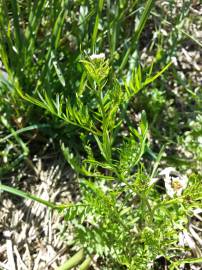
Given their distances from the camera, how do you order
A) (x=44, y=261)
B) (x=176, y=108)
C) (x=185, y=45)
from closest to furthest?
(x=44, y=261) → (x=176, y=108) → (x=185, y=45)

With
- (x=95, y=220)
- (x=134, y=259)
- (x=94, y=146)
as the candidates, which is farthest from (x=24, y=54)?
(x=134, y=259)

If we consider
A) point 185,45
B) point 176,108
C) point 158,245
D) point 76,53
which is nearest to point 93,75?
point 158,245

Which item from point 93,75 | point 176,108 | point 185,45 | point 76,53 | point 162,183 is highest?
point 93,75

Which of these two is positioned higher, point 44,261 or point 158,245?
point 158,245

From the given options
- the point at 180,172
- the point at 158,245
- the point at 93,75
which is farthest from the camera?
the point at 180,172

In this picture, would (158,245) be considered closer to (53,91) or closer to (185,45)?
(53,91)

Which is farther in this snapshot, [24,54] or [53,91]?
[53,91]
